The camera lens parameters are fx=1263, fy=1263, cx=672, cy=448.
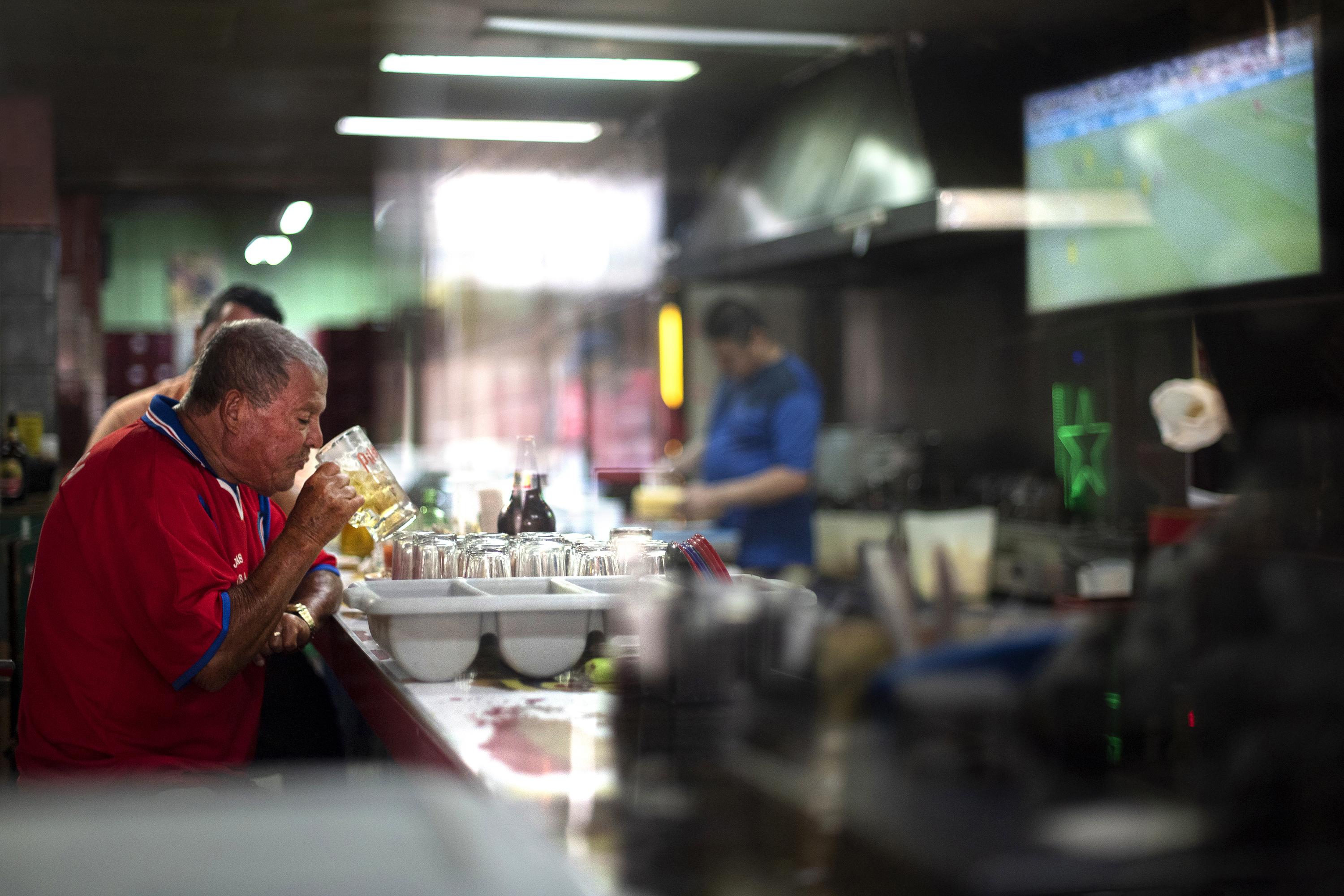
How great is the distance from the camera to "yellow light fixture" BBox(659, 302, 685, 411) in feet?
22.8

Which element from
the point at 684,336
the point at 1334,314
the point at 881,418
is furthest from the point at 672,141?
the point at 1334,314

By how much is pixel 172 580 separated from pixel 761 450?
3.09 meters

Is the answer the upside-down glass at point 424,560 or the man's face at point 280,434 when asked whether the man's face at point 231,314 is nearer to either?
the man's face at point 280,434

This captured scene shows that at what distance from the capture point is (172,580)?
6.30 feet

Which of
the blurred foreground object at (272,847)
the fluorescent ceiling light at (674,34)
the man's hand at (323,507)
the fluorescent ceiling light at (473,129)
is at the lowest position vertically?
the blurred foreground object at (272,847)

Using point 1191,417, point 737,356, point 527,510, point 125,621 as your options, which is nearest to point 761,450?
point 737,356

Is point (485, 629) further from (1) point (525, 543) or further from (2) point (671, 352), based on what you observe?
(2) point (671, 352)

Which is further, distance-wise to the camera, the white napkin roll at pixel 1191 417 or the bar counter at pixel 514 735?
the white napkin roll at pixel 1191 417

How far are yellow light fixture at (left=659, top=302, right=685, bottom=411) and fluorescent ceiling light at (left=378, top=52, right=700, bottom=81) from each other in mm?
1309

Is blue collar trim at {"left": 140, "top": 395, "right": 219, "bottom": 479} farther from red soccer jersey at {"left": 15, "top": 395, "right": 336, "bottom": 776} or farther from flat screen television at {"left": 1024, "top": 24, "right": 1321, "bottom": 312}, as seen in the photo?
flat screen television at {"left": 1024, "top": 24, "right": 1321, "bottom": 312}

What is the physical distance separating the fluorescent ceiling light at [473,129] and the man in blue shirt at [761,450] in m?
2.77

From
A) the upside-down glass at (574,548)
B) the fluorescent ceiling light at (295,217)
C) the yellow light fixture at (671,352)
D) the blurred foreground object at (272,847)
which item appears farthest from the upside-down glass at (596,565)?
the fluorescent ceiling light at (295,217)

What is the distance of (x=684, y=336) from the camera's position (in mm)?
6945

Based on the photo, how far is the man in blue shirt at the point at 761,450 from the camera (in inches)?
182
